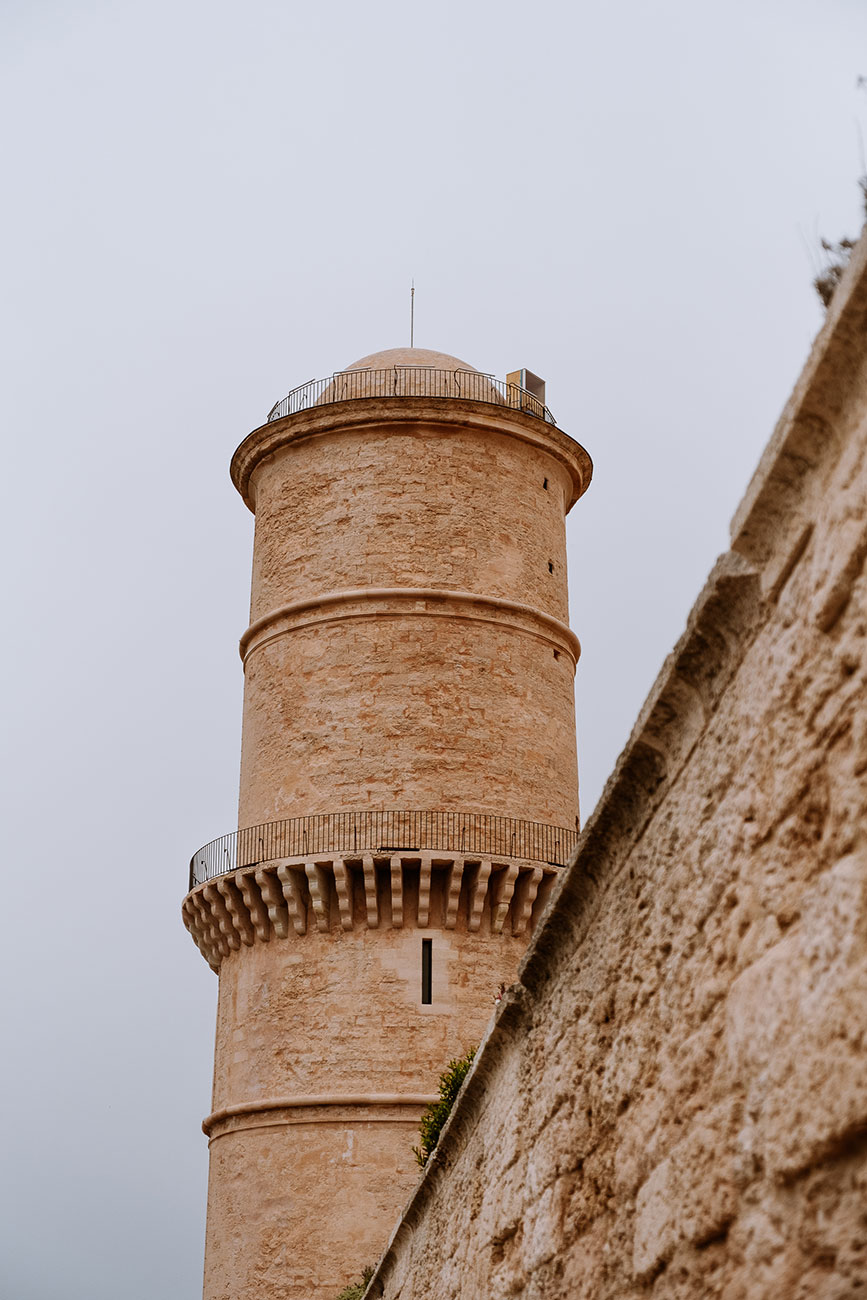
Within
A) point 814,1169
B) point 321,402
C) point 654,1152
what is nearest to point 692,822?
point 654,1152

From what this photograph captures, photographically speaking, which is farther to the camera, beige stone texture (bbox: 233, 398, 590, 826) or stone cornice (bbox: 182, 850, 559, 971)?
beige stone texture (bbox: 233, 398, 590, 826)

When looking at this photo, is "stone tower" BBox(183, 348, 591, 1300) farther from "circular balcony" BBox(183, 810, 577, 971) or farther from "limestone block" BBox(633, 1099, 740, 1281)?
"limestone block" BBox(633, 1099, 740, 1281)

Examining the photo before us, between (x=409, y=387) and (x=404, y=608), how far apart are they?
125 inches

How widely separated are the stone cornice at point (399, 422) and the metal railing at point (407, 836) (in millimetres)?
4574

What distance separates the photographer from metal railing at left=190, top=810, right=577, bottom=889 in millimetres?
16703

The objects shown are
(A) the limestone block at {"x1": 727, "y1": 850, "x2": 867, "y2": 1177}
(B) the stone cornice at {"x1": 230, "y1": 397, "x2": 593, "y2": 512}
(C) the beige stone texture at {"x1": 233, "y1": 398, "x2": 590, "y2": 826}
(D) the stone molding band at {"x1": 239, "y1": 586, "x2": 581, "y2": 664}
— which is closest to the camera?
(A) the limestone block at {"x1": 727, "y1": 850, "x2": 867, "y2": 1177}

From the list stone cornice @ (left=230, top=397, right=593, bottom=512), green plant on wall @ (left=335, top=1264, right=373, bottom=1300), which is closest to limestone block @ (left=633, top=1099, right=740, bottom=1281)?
green plant on wall @ (left=335, top=1264, right=373, bottom=1300)

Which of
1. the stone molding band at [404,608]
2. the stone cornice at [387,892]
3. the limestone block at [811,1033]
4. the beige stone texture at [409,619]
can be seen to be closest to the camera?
the limestone block at [811,1033]

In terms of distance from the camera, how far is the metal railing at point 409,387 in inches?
763

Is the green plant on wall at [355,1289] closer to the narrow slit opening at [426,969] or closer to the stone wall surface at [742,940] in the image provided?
the narrow slit opening at [426,969]

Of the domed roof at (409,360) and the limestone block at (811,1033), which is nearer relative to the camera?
the limestone block at (811,1033)

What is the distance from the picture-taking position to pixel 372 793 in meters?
17.0

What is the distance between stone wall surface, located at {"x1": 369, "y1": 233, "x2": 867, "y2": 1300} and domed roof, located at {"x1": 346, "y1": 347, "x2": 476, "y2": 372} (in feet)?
52.4

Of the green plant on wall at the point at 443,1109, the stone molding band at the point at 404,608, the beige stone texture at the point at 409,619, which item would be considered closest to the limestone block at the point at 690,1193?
the green plant on wall at the point at 443,1109
